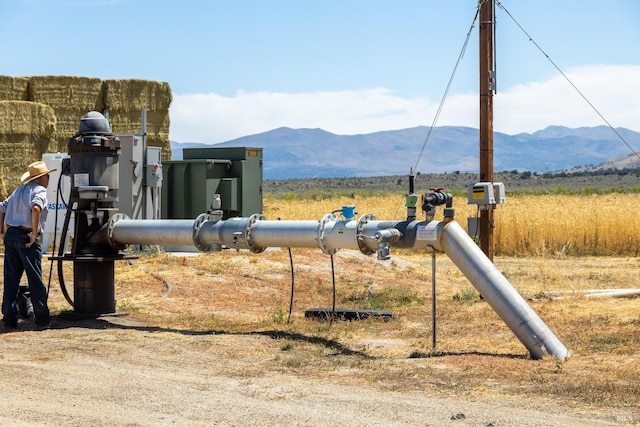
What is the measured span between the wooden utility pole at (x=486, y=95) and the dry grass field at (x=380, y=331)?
103 centimetres

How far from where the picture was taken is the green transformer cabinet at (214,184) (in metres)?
20.7

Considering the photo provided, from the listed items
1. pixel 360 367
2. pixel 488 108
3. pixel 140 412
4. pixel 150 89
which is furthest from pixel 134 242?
pixel 150 89

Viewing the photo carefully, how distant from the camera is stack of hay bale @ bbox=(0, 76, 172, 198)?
70.6 ft

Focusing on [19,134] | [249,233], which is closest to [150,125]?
[19,134]

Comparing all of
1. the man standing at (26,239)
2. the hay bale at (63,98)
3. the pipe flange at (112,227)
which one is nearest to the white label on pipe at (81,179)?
the man standing at (26,239)

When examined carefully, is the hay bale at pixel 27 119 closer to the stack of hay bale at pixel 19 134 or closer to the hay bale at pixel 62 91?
the stack of hay bale at pixel 19 134

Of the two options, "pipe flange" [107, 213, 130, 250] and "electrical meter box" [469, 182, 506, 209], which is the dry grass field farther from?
"electrical meter box" [469, 182, 506, 209]

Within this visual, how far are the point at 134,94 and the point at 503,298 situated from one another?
15.2 metres

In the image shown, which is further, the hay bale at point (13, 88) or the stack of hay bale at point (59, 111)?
the hay bale at point (13, 88)

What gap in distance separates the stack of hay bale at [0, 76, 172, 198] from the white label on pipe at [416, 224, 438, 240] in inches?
517

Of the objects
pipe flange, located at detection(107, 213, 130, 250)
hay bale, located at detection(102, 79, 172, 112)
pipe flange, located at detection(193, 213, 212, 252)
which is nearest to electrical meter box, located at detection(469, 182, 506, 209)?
pipe flange, located at detection(193, 213, 212, 252)

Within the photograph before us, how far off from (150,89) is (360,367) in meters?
15.5

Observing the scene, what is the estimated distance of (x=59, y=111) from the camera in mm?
22375

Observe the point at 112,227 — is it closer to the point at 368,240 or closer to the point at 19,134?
the point at 368,240
